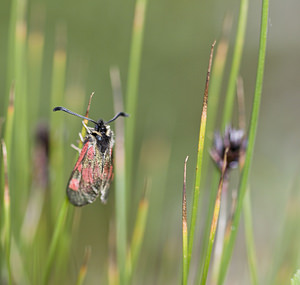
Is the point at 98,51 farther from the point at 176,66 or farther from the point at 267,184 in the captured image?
the point at 267,184

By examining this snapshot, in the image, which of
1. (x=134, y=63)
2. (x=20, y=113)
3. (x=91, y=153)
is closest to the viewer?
(x=91, y=153)

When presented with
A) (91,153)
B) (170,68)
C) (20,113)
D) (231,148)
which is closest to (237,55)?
(231,148)

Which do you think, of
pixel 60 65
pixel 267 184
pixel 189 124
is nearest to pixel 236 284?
pixel 60 65

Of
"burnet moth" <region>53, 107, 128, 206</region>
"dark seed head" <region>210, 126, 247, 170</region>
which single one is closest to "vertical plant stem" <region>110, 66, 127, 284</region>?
"burnet moth" <region>53, 107, 128, 206</region>

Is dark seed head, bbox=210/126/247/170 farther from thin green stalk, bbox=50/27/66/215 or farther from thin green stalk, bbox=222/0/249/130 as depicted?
thin green stalk, bbox=50/27/66/215

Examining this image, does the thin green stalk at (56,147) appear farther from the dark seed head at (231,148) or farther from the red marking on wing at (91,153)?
the dark seed head at (231,148)

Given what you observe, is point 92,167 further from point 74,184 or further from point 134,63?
point 134,63

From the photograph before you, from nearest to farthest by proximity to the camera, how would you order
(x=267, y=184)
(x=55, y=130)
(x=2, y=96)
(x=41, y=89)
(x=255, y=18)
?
(x=55, y=130), (x=267, y=184), (x=2, y=96), (x=41, y=89), (x=255, y=18)

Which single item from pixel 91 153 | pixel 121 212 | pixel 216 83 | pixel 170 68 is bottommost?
pixel 121 212
